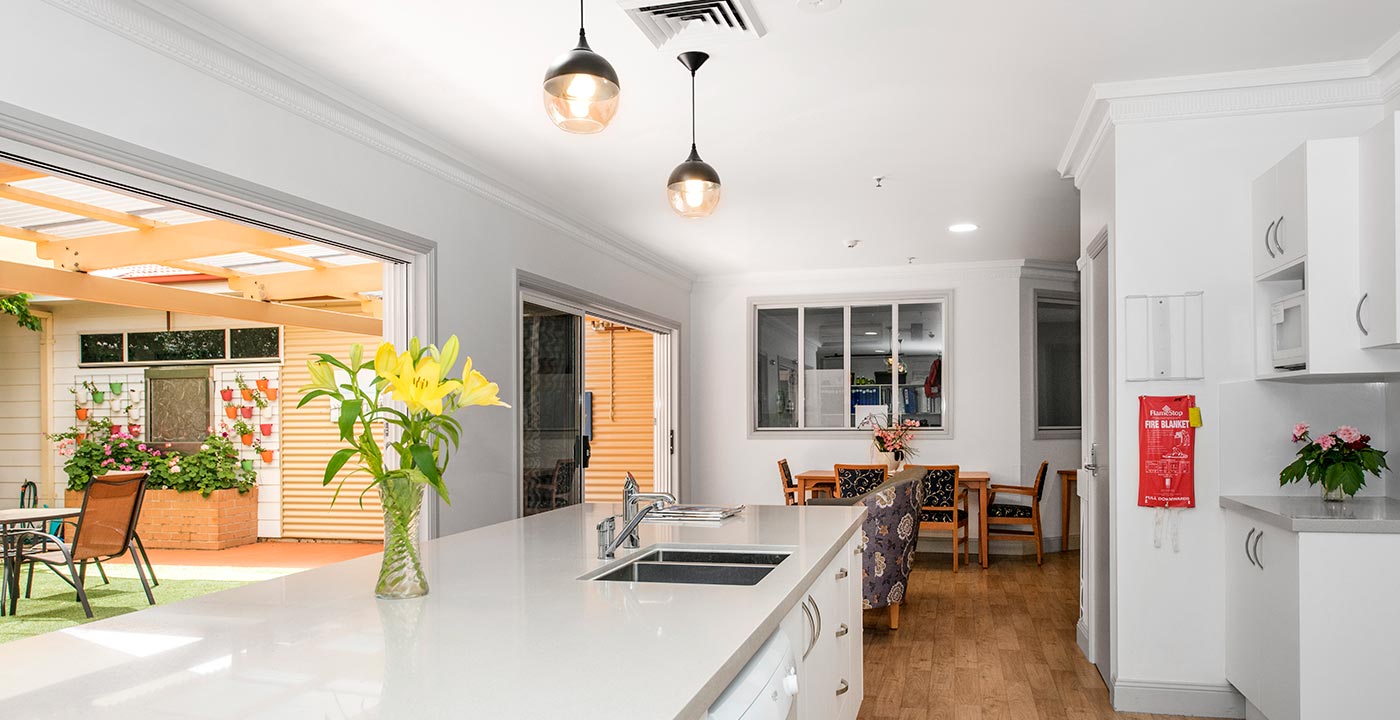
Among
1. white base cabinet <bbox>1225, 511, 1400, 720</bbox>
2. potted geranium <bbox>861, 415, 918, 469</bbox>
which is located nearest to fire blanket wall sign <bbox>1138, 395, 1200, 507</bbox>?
white base cabinet <bbox>1225, 511, 1400, 720</bbox>

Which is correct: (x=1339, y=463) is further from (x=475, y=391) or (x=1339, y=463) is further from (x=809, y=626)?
(x=475, y=391)

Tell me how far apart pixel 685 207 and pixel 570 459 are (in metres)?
3.22

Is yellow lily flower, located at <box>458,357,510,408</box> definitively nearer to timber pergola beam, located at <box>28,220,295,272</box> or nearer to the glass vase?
the glass vase

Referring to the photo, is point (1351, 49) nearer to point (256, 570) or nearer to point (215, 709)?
point (215, 709)

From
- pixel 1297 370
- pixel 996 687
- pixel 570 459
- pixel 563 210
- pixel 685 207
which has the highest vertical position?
pixel 563 210

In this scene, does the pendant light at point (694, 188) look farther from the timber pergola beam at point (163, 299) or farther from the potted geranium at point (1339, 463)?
the potted geranium at point (1339, 463)

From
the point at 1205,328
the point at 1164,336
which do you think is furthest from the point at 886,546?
the point at 1205,328

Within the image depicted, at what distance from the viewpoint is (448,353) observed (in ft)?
Answer: 5.88

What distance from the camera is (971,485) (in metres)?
7.57

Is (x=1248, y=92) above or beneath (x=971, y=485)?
above

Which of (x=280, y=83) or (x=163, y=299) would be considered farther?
(x=163, y=299)

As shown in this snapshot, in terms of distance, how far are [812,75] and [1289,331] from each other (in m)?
1.99

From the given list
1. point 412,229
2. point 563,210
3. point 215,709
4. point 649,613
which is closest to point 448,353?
point 649,613

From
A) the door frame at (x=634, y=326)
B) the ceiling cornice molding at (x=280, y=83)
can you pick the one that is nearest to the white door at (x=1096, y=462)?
the door frame at (x=634, y=326)
